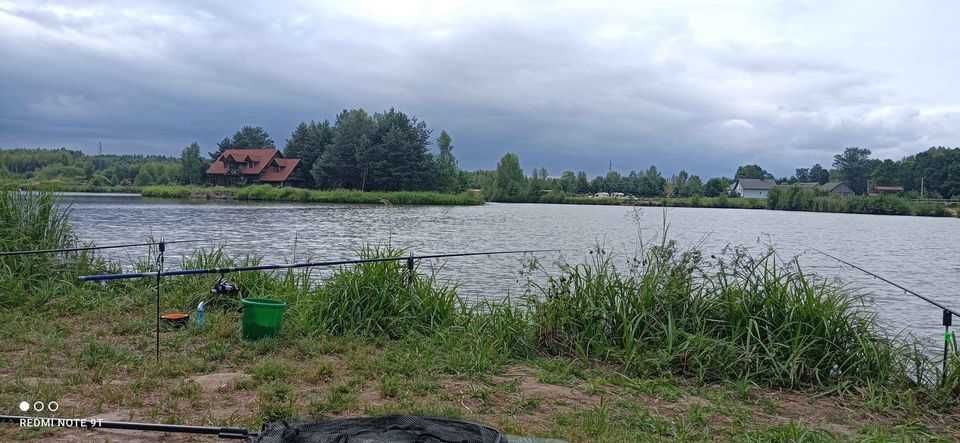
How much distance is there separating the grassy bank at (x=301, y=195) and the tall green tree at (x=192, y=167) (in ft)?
34.5

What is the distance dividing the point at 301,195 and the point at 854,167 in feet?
332

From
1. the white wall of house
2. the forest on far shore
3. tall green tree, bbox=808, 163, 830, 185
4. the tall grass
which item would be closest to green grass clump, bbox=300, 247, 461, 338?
the tall grass

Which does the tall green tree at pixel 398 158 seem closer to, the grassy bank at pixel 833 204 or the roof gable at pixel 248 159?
the roof gable at pixel 248 159

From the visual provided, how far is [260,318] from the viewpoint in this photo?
5621 mm

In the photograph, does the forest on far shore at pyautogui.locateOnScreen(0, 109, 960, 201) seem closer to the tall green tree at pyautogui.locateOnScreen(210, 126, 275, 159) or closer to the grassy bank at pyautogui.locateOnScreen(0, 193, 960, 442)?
the tall green tree at pyautogui.locateOnScreen(210, 126, 275, 159)

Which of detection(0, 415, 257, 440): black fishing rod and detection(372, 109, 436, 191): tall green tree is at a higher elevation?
detection(372, 109, 436, 191): tall green tree

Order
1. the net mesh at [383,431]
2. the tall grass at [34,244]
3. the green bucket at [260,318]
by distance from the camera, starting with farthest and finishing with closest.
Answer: the tall grass at [34,244], the green bucket at [260,318], the net mesh at [383,431]

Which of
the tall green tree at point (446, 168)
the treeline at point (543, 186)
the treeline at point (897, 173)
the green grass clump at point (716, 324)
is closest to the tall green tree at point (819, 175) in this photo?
the treeline at point (897, 173)

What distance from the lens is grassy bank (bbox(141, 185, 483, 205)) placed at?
60.4 meters

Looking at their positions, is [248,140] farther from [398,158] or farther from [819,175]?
[819,175]

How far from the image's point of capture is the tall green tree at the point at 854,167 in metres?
110

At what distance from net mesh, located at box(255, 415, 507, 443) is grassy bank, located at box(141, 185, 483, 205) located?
55218mm

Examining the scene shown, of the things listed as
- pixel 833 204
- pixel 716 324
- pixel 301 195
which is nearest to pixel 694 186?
pixel 833 204

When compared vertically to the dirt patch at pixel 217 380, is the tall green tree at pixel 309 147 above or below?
above
